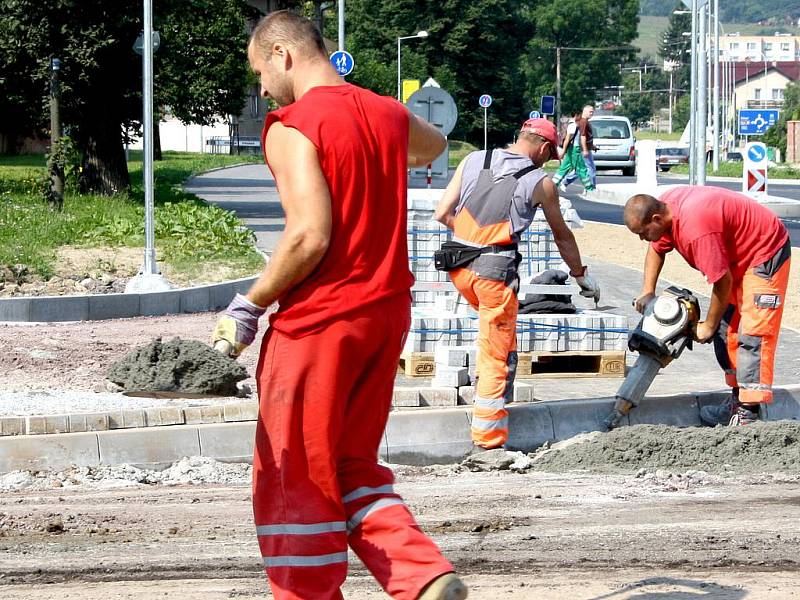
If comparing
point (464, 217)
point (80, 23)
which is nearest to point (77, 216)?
point (80, 23)

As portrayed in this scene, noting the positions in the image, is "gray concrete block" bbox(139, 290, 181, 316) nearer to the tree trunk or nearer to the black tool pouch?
the black tool pouch

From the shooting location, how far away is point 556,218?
8.12 meters

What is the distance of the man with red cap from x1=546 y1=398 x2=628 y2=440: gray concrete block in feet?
1.91

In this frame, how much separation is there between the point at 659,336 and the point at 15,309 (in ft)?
22.3

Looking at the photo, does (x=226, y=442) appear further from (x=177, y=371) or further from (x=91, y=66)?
(x=91, y=66)

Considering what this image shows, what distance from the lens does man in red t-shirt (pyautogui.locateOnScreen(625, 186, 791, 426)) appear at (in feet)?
25.5

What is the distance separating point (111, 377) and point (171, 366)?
1.40 feet

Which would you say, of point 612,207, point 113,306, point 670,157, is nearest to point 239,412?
point 113,306

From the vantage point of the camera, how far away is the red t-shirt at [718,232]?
773 centimetres

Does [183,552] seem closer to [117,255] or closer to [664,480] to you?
[664,480]

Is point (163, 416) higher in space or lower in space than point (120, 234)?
lower

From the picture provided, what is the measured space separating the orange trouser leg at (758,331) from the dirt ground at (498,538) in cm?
91

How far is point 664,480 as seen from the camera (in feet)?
24.4

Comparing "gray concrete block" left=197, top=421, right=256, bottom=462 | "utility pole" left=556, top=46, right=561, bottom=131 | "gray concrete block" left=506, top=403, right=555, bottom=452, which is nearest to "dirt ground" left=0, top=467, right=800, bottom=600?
"gray concrete block" left=197, top=421, right=256, bottom=462
